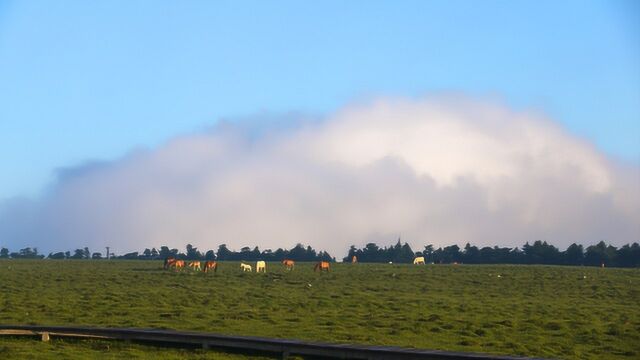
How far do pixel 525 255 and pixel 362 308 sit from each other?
97.6m

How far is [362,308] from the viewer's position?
4116cm

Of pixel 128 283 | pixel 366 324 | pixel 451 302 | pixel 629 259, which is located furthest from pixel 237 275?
pixel 629 259

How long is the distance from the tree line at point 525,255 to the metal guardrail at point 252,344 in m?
97.7

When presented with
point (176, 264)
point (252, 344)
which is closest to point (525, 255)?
point (176, 264)

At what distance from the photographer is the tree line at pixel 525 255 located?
402ft

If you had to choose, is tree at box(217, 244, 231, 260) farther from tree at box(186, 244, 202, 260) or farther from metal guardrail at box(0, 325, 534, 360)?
metal guardrail at box(0, 325, 534, 360)

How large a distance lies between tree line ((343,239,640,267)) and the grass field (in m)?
55.6

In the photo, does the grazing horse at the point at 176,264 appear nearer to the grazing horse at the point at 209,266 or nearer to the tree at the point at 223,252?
the grazing horse at the point at 209,266

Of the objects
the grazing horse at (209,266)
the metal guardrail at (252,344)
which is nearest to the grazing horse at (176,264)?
the grazing horse at (209,266)

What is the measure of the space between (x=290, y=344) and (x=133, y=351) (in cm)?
461

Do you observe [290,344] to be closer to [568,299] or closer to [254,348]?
[254,348]

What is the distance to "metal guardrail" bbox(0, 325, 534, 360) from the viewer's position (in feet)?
74.9

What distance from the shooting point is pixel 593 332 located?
3303 cm

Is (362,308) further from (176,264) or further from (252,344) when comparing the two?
(176,264)
